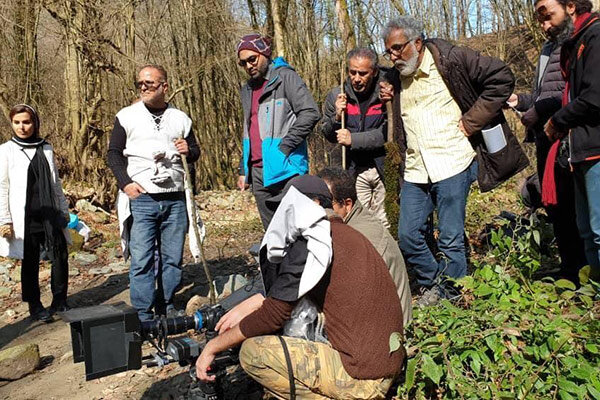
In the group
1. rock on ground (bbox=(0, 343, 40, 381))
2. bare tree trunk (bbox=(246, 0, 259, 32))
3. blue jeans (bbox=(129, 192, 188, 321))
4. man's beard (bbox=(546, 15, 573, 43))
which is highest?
bare tree trunk (bbox=(246, 0, 259, 32))

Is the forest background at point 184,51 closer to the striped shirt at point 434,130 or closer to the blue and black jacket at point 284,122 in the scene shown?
the blue and black jacket at point 284,122

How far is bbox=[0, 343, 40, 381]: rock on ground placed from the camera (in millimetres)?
4098

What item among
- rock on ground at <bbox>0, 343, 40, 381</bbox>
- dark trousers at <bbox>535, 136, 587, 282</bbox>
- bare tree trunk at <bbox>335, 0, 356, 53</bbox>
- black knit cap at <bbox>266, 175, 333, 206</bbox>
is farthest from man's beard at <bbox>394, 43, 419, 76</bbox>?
bare tree trunk at <bbox>335, 0, 356, 53</bbox>

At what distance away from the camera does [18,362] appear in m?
4.14

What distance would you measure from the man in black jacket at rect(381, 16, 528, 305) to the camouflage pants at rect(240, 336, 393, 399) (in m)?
1.27

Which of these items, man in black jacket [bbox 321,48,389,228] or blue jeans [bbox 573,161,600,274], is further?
man in black jacket [bbox 321,48,389,228]

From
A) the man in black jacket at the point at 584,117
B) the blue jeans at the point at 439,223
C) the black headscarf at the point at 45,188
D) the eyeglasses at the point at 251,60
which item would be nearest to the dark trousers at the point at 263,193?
the eyeglasses at the point at 251,60

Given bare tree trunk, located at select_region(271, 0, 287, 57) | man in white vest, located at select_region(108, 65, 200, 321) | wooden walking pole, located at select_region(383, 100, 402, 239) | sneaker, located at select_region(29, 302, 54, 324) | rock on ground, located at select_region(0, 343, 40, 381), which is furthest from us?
bare tree trunk, located at select_region(271, 0, 287, 57)

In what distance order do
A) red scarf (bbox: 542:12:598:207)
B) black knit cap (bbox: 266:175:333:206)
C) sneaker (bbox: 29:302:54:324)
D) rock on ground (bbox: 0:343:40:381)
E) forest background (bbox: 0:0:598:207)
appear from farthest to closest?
1. forest background (bbox: 0:0:598:207)
2. sneaker (bbox: 29:302:54:324)
3. rock on ground (bbox: 0:343:40:381)
4. red scarf (bbox: 542:12:598:207)
5. black knit cap (bbox: 266:175:333:206)

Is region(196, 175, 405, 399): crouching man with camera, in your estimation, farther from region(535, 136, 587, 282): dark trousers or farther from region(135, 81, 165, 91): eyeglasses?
region(135, 81, 165, 91): eyeglasses

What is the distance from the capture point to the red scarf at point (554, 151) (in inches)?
129

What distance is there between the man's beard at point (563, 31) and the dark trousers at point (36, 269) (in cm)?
417

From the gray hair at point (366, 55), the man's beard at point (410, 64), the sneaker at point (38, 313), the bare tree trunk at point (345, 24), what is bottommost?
the sneaker at point (38, 313)

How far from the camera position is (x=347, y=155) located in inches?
187
